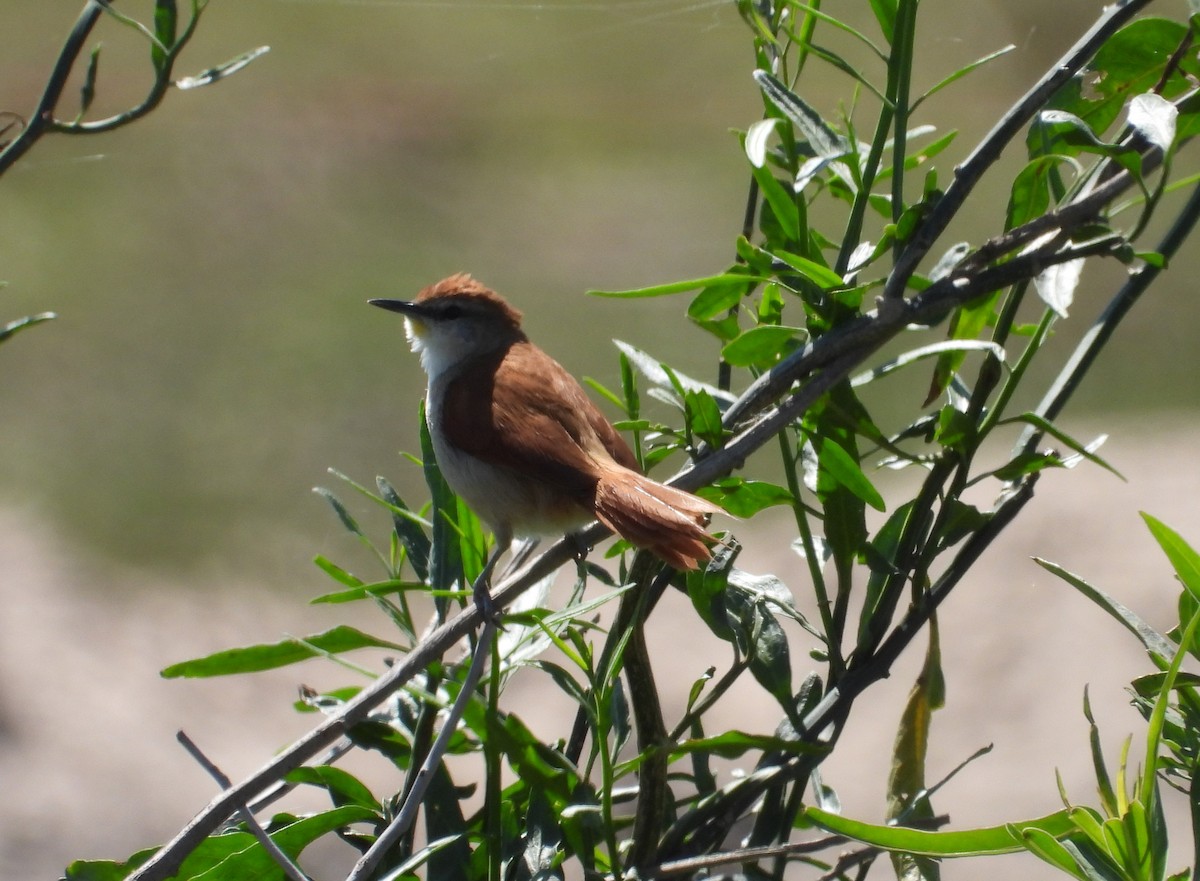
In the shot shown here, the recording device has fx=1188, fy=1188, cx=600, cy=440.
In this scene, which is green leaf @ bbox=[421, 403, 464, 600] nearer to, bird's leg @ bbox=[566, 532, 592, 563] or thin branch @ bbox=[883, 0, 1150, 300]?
bird's leg @ bbox=[566, 532, 592, 563]

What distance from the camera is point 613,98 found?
32.6 feet

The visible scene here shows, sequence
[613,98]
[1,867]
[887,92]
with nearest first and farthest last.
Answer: [887,92] → [1,867] → [613,98]

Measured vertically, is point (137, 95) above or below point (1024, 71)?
below

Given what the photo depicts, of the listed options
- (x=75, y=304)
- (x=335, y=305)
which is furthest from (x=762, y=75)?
(x=75, y=304)

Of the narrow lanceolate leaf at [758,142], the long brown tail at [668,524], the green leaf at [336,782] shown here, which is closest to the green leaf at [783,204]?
the narrow lanceolate leaf at [758,142]

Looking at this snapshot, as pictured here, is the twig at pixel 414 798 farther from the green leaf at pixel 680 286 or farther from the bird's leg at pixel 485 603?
the green leaf at pixel 680 286

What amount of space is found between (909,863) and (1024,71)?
812 cm

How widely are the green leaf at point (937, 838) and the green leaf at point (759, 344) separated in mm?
359

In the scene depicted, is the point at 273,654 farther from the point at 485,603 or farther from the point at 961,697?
the point at 961,697

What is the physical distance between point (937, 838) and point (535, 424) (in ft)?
3.86

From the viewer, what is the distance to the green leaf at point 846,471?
37.5 inches

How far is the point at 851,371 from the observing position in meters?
0.89

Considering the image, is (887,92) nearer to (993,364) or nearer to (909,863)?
(993,364)

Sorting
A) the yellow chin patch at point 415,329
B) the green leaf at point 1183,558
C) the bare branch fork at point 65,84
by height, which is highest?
the bare branch fork at point 65,84
